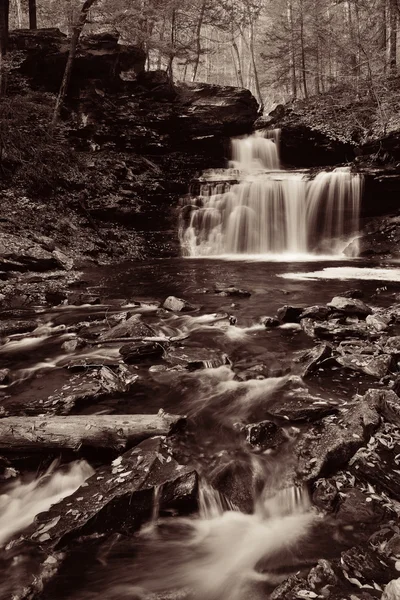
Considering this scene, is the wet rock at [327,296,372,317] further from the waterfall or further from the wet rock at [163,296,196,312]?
the waterfall

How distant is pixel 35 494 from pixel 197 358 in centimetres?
272

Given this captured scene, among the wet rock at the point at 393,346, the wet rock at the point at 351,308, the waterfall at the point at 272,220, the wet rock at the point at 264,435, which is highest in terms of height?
the waterfall at the point at 272,220

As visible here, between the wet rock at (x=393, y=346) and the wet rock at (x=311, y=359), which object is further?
the wet rock at (x=393, y=346)

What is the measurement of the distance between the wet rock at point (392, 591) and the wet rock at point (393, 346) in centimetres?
333

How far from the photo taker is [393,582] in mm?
1868

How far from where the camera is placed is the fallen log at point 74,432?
311 centimetres

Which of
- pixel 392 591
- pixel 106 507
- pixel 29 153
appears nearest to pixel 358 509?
pixel 392 591

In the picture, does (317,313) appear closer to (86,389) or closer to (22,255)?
(86,389)

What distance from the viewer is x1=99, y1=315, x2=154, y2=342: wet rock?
5.86m

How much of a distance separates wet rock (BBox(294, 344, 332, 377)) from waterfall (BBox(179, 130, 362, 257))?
11.0 meters

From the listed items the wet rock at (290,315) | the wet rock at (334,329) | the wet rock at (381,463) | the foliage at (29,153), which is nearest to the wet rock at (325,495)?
the wet rock at (381,463)

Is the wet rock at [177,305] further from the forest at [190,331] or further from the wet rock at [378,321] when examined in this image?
the wet rock at [378,321]

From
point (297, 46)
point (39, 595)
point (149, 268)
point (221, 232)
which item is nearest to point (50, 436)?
point (39, 595)

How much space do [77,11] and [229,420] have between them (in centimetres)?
1589
